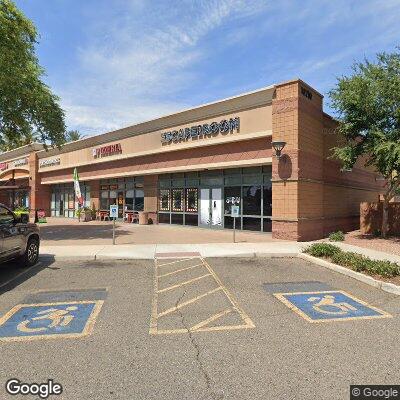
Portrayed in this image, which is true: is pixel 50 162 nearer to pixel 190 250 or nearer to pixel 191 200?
pixel 191 200

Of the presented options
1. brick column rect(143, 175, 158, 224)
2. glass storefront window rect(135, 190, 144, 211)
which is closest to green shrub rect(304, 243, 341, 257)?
brick column rect(143, 175, 158, 224)

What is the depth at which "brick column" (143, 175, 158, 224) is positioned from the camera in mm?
23594

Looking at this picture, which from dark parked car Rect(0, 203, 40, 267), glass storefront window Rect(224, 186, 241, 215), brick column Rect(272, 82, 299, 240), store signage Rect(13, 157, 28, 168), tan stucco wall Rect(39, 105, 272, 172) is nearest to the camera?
dark parked car Rect(0, 203, 40, 267)

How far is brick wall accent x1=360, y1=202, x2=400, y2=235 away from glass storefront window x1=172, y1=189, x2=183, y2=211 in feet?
33.1

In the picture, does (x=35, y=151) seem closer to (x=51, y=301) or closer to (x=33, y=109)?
(x=33, y=109)

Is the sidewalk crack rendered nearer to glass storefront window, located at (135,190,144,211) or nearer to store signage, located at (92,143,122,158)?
glass storefront window, located at (135,190,144,211)

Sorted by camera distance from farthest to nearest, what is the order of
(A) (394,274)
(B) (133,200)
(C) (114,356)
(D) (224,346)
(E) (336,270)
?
(B) (133,200) → (E) (336,270) → (A) (394,274) → (D) (224,346) → (C) (114,356)

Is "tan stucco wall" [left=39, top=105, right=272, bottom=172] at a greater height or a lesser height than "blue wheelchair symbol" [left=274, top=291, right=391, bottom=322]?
greater

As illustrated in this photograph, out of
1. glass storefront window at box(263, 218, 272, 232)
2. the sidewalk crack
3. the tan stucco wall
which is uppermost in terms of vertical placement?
the tan stucco wall

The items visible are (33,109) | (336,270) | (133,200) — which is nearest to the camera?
(336,270)

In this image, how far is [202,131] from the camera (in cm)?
1945

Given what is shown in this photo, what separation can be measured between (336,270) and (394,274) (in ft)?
4.97

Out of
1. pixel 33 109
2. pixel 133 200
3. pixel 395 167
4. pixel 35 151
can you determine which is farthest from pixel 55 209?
pixel 395 167

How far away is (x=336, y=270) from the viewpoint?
10047 mm
